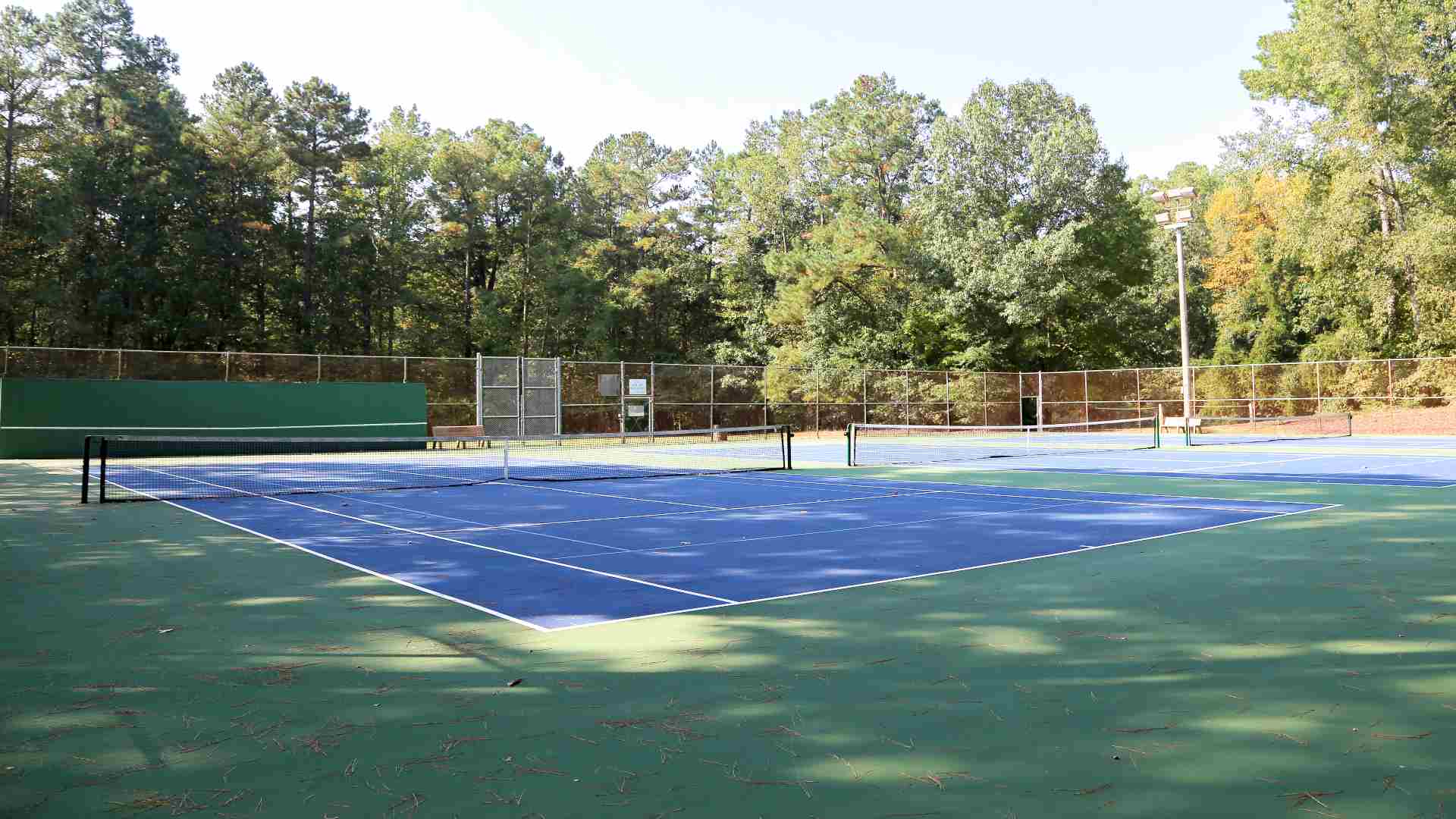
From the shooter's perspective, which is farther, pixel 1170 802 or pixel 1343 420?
pixel 1343 420

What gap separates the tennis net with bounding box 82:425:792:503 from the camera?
14.0 metres

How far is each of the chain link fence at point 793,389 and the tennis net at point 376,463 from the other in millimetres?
1803

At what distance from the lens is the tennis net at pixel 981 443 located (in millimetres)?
19438

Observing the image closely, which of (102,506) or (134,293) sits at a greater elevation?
(134,293)

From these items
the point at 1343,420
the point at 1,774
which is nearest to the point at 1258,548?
the point at 1,774

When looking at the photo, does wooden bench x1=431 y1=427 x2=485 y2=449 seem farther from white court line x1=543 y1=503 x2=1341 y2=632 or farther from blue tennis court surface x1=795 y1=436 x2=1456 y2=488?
white court line x1=543 y1=503 x2=1341 y2=632

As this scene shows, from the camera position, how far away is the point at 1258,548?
7.08 m

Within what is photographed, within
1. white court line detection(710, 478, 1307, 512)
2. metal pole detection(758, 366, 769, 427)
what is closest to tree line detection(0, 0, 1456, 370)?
metal pole detection(758, 366, 769, 427)

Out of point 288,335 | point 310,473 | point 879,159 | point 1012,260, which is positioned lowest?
point 310,473

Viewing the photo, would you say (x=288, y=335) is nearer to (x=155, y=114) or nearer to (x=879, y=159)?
(x=155, y=114)

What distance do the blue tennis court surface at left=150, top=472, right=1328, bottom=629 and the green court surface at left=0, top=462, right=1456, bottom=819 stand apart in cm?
54

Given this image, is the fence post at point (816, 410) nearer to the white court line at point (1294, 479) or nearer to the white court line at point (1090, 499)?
the white court line at point (1294, 479)

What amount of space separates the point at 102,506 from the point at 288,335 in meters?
33.1

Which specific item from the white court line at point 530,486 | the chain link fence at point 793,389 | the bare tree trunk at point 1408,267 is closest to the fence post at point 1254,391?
the chain link fence at point 793,389
